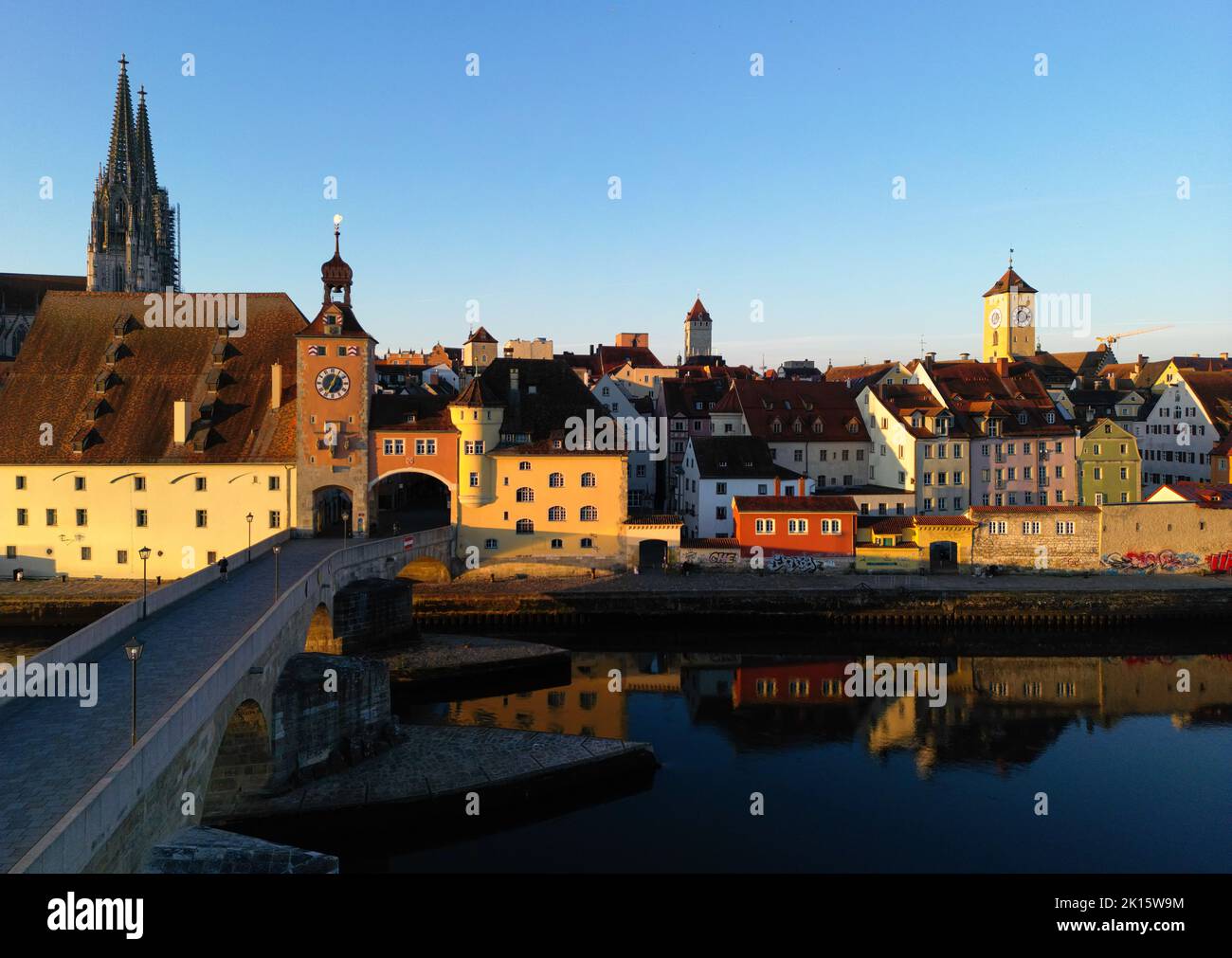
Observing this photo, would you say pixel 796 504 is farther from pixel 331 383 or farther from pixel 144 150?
pixel 144 150

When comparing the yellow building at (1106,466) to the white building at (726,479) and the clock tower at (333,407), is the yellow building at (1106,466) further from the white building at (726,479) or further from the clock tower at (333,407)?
the clock tower at (333,407)

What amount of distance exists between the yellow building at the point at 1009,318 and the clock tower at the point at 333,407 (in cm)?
7666

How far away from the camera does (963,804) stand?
29.5 metres

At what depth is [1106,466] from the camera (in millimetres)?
67812

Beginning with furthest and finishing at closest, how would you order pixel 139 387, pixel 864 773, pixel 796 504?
pixel 139 387 → pixel 796 504 → pixel 864 773

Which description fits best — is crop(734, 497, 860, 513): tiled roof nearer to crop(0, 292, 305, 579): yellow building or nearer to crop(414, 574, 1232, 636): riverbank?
crop(414, 574, 1232, 636): riverbank

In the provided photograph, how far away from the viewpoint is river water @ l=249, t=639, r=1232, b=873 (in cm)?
2625

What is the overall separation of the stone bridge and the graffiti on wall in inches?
1739

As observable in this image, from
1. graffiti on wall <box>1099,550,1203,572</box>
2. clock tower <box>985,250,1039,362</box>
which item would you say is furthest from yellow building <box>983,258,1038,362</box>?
graffiti on wall <box>1099,550,1203,572</box>

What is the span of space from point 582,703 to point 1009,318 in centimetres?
9118

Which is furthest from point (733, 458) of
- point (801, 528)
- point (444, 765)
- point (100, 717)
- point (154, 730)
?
point (154, 730)
